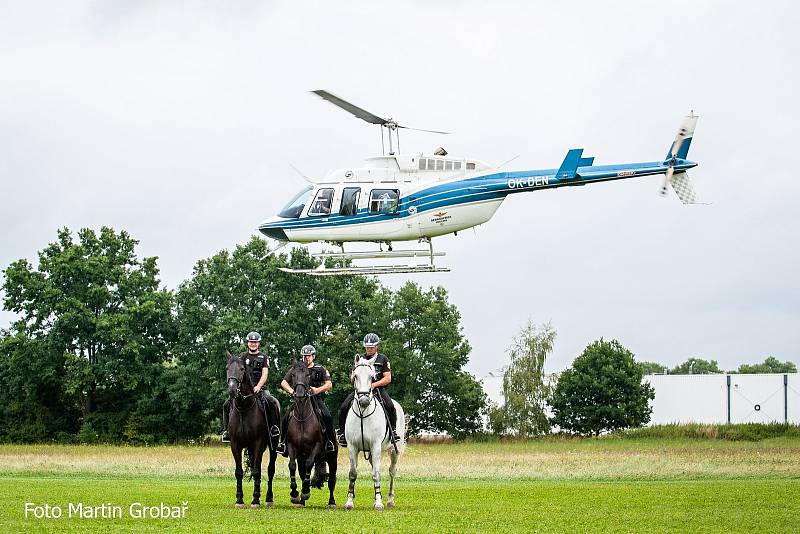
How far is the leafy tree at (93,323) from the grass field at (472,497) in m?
24.4

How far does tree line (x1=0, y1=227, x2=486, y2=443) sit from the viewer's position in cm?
7131

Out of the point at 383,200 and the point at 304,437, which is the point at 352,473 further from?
the point at 383,200

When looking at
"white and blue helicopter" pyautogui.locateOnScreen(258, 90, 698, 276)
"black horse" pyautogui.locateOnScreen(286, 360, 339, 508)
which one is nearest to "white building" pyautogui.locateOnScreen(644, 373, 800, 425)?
"white and blue helicopter" pyautogui.locateOnScreen(258, 90, 698, 276)

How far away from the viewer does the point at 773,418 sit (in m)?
80.2

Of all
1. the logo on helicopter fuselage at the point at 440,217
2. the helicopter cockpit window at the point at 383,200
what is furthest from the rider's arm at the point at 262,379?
the logo on helicopter fuselage at the point at 440,217

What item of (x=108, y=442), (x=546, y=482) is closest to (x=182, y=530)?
(x=546, y=482)

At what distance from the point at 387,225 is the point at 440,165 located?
2545 millimetres

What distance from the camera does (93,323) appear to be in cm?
7144

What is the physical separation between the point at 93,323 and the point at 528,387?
27.3 m

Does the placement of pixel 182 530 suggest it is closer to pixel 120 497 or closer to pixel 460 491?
pixel 120 497

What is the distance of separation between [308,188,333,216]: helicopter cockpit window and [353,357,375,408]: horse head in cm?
1677

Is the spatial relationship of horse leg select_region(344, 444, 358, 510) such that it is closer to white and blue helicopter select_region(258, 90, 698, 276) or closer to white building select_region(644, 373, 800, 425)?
white and blue helicopter select_region(258, 90, 698, 276)

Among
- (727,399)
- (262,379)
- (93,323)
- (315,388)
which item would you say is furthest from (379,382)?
(727,399)

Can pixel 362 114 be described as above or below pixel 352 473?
above
